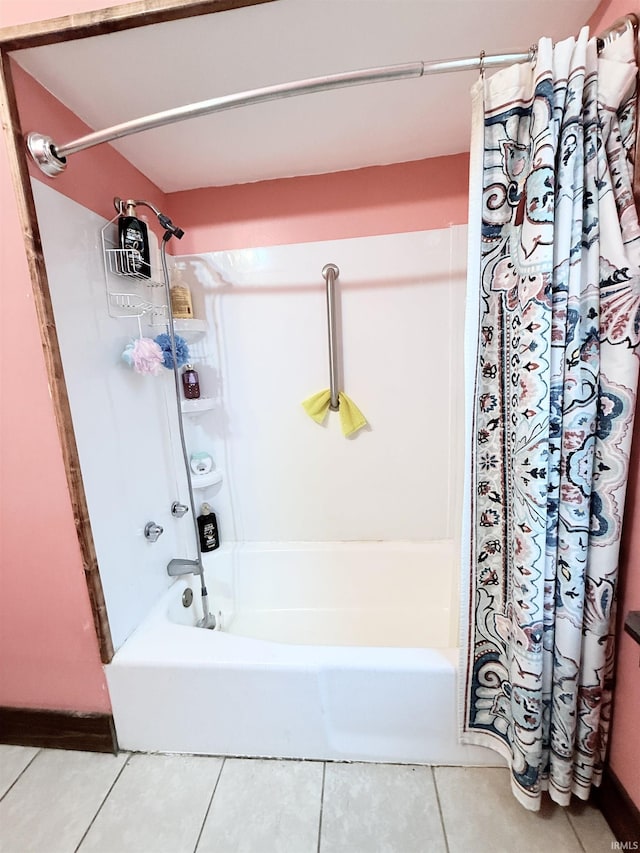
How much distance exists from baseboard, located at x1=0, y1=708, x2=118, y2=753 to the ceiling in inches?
70.2

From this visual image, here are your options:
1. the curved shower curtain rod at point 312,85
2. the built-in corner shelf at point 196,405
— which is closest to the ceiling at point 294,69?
the curved shower curtain rod at point 312,85

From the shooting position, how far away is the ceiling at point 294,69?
2.92 ft

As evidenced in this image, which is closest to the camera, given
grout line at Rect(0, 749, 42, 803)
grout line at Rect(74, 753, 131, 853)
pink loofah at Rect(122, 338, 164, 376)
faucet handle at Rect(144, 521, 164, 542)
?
grout line at Rect(74, 753, 131, 853)

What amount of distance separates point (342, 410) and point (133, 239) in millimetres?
996

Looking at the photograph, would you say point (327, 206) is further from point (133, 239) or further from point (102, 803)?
point (102, 803)

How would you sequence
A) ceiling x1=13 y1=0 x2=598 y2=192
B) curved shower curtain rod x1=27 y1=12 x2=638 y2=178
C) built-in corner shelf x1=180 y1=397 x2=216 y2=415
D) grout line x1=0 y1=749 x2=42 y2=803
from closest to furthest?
curved shower curtain rod x1=27 y1=12 x2=638 y2=178, ceiling x1=13 y1=0 x2=598 y2=192, grout line x1=0 y1=749 x2=42 y2=803, built-in corner shelf x1=180 y1=397 x2=216 y2=415

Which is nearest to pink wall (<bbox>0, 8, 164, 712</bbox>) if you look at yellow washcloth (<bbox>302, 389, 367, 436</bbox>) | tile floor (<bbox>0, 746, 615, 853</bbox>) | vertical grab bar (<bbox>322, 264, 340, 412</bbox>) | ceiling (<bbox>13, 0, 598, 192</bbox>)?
ceiling (<bbox>13, 0, 598, 192</bbox>)

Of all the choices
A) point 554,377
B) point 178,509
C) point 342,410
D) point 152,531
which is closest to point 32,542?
point 152,531

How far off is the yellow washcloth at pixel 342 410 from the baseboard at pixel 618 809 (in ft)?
4.22

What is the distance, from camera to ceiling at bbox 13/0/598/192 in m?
0.89

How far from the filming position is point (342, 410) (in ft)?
5.49

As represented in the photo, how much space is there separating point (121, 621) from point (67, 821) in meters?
0.50

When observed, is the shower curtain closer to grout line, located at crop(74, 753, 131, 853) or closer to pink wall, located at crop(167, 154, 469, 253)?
pink wall, located at crop(167, 154, 469, 253)

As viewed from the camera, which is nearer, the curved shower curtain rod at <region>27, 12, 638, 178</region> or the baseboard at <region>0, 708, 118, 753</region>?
the curved shower curtain rod at <region>27, 12, 638, 178</region>
